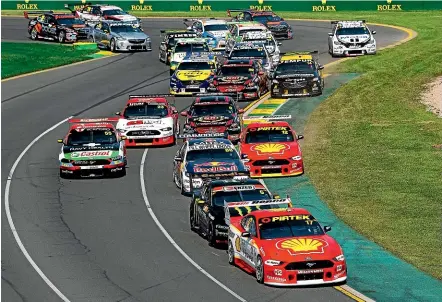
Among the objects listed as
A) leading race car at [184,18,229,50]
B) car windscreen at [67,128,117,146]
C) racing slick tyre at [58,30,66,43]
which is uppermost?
car windscreen at [67,128,117,146]

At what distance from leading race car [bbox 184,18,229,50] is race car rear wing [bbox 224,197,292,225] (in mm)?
37995

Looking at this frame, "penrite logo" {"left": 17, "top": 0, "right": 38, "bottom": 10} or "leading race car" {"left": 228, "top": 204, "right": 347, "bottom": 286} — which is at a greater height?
"leading race car" {"left": 228, "top": 204, "right": 347, "bottom": 286}

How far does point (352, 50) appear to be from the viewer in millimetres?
63719

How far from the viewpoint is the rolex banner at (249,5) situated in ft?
292

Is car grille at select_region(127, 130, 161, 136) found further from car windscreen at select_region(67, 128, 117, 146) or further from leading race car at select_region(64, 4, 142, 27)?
leading race car at select_region(64, 4, 142, 27)

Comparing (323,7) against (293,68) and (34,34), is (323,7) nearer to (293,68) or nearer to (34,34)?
(34,34)

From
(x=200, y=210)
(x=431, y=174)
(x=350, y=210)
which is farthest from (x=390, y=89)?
(x=200, y=210)

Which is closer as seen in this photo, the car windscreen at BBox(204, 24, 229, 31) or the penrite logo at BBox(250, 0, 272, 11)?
the car windscreen at BBox(204, 24, 229, 31)

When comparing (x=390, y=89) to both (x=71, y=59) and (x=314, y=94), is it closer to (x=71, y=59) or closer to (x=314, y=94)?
(x=314, y=94)

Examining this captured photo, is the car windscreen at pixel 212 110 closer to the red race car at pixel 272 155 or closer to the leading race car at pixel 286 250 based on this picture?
the red race car at pixel 272 155

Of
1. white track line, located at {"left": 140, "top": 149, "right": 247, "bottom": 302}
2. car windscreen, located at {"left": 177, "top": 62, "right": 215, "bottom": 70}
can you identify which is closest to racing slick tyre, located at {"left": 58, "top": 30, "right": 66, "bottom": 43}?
car windscreen, located at {"left": 177, "top": 62, "right": 215, "bottom": 70}

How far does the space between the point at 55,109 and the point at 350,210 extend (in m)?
21.2

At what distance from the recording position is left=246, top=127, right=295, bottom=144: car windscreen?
4009 centimetres

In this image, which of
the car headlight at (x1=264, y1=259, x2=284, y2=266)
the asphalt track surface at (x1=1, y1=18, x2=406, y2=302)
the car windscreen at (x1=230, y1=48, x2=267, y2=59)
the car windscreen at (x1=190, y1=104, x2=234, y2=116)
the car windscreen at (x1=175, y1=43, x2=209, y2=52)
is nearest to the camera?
the car headlight at (x1=264, y1=259, x2=284, y2=266)
